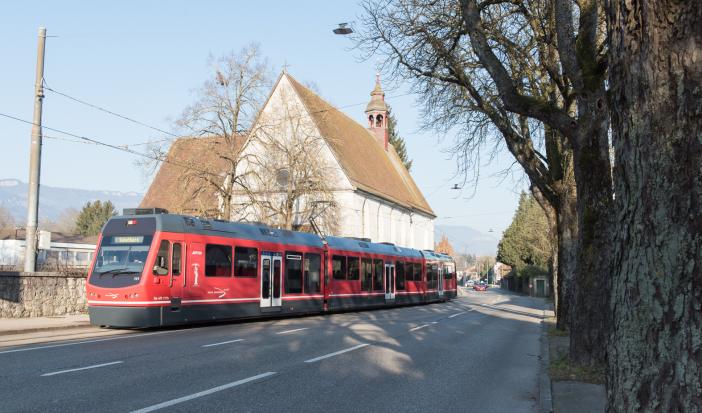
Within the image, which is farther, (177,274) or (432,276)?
(432,276)

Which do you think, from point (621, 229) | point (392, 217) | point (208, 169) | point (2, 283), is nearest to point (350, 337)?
point (2, 283)

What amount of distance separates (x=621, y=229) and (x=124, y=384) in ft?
21.4

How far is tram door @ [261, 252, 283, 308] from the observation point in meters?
Result: 20.7

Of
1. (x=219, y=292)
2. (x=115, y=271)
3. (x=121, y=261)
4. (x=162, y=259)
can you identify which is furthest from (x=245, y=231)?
(x=115, y=271)

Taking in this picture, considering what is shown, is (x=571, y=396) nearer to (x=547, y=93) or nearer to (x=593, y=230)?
(x=593, y=230)

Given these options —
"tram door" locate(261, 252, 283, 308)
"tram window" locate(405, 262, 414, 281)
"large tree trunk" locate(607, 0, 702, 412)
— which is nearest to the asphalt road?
"large tree trunk" locate(607, 0, 702, 412)

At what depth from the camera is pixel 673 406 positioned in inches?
147

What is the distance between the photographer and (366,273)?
28.4 meters

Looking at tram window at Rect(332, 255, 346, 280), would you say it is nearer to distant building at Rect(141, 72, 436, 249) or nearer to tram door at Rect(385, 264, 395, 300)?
tram door at Rect(385, 264, 395, 300)

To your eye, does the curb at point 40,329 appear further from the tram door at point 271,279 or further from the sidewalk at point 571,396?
the sidewalk at point 571,396

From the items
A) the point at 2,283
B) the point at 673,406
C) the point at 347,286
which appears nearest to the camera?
the point at 673,406

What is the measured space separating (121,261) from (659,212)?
15.0 meters

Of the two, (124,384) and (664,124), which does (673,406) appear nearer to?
(664,124)

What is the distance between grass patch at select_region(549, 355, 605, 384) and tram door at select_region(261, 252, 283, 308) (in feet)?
36.9
